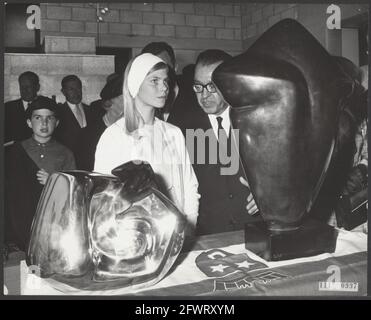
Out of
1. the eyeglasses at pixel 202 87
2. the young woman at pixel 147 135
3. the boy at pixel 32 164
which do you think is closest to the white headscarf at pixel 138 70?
the young woman at pixel 147 135

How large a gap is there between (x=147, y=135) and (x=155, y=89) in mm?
129

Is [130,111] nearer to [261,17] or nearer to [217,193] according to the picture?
[217,193]

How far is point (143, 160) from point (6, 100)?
0.44 meters

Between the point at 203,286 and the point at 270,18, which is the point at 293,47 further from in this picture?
the point at 203,286

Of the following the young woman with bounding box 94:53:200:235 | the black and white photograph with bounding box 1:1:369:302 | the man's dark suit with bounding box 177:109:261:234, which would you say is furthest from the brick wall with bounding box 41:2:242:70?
the man's dark suit with bounding box 177:109:261:234

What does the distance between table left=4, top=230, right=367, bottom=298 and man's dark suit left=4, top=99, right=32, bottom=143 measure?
35 cm

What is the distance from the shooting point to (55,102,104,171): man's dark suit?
131 cm

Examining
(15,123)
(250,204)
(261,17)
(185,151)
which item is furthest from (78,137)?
(261,17)

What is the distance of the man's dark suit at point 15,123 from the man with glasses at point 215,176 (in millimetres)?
461

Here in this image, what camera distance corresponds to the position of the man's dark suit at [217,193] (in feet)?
4.48

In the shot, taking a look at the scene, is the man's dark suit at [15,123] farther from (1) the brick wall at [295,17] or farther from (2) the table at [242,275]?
(1) the brick wall at [295,17]

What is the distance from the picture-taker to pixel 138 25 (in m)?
1.42
